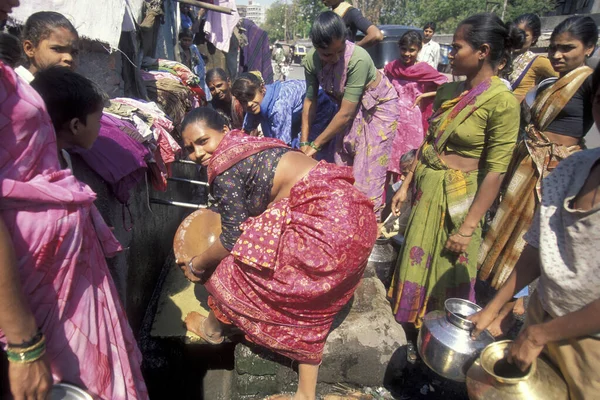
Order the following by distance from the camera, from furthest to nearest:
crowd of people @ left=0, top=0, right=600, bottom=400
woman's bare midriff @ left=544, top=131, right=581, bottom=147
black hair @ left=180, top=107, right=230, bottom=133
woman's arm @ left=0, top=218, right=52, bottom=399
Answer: woman's bare midriff @ left=544, top=131, right=581, bottom=147 < black hair @ left=180, top=107, right=230, bottom=133 < crowd of people @ left=0, top=0, right=600, bottom=400 < woman's arm @ left=0, top=218, right=52, bottom=399

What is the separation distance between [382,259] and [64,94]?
272 centimetres

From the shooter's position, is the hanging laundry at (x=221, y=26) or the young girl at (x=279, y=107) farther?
the hanging laundry at (x=221, y=26)

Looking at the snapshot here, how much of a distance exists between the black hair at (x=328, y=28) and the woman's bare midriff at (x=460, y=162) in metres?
1.21

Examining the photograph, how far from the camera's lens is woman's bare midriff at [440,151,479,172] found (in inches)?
92.6

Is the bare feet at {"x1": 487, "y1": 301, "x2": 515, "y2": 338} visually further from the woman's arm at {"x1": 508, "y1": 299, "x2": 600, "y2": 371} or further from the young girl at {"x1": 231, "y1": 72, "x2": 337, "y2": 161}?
the young girl at {"x1": 231, "y1": 72, "x2": 337, "y2": 161}

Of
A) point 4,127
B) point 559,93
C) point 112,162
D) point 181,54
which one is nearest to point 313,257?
point 112,162

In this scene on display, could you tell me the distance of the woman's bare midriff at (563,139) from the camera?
2.80 meters

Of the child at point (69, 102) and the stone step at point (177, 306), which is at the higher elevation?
the child at point (69, 102)

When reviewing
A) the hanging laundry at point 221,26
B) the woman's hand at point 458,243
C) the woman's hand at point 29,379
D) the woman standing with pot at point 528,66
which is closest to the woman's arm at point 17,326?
the woman's hand at point 29,379

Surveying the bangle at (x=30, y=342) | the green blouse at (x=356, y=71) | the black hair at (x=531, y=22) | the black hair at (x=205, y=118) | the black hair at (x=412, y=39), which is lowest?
the bangle at (x=30, y=342)

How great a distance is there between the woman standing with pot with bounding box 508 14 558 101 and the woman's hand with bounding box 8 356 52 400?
413 centimetres

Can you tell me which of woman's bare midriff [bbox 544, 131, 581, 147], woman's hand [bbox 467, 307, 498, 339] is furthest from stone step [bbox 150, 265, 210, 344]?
woman's bare midriff [bbox 544, 131, 581, 147]

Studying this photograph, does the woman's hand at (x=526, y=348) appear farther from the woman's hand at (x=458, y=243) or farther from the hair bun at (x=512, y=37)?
the hair bun at (x=512, y=37)

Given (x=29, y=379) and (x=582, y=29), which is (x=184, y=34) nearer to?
(x=582, y=29)
